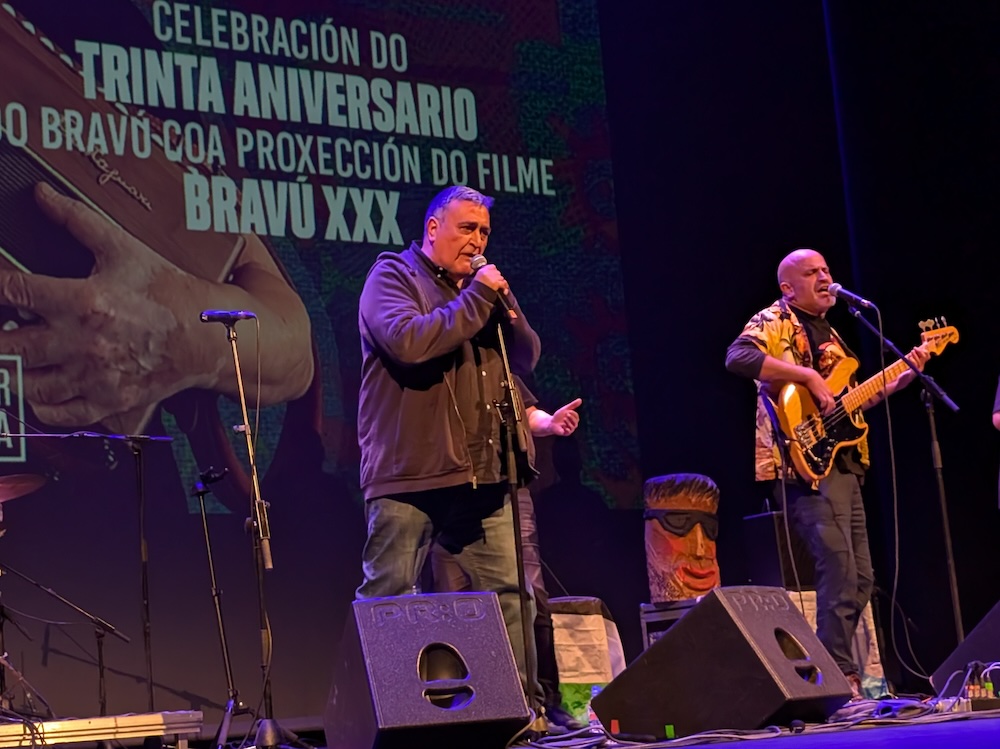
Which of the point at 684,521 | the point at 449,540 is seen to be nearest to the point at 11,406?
the point at 449,540

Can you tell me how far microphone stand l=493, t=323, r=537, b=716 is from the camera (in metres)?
3.52

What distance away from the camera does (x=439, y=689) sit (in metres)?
3.06

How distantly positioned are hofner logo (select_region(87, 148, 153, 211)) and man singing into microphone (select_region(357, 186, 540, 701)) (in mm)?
2120

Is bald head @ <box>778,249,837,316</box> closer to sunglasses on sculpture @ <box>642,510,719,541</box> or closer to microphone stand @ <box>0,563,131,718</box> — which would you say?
sunglasses on sculpture @ <box>642,510,719,541</box>

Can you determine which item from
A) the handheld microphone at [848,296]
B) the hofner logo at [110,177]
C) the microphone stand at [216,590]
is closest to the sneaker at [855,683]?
the handheld microphone at [848,296]

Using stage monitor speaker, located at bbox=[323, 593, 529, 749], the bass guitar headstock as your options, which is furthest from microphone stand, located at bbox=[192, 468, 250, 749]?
the bass guitar headstock

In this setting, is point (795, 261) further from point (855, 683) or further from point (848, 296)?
point (855, 683)

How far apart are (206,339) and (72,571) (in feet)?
3.63

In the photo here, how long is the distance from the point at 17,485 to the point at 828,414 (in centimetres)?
315

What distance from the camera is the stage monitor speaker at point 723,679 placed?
10.7ft

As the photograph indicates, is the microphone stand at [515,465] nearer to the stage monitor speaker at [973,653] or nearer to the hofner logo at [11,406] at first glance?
the stage monitor speaker at [973,653]

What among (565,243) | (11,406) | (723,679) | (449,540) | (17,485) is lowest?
(723,679)

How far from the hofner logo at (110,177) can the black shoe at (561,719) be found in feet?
9.12

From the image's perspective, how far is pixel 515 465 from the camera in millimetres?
3635
